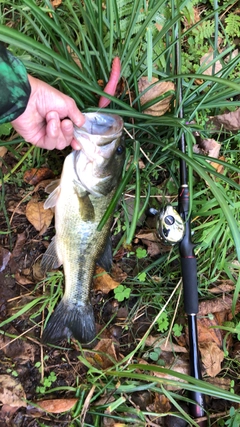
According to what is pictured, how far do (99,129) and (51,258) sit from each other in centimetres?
92

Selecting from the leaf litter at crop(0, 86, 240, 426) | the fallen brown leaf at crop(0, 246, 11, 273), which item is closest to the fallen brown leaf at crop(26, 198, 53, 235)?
the leaf litter at crop(0, 86, 240, 426)

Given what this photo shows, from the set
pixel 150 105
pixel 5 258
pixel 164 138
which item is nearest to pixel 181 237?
pixel 164 138

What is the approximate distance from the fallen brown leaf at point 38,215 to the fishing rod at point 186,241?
78 cm

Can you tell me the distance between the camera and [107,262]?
2637 millimetres

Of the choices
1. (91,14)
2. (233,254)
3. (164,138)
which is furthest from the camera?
(233,254)

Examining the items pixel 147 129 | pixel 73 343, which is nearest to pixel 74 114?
pixel 147 129

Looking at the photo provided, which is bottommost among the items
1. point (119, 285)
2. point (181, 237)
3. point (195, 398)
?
point (195, 398)

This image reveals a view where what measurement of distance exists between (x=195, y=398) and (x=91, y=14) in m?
2.39

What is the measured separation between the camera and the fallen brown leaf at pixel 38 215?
2.73 m

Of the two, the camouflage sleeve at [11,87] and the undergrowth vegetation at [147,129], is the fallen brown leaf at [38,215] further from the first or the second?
the camouflage sleeve at [11,87]

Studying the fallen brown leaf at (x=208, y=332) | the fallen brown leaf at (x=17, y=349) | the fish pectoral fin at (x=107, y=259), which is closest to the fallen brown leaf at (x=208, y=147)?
the fish pectoral fin at (x=107, y=259)

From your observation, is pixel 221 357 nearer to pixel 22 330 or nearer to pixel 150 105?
pixel 22 330

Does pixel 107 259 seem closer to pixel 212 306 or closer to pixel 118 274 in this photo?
pixel 118 274

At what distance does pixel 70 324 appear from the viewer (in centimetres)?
254
